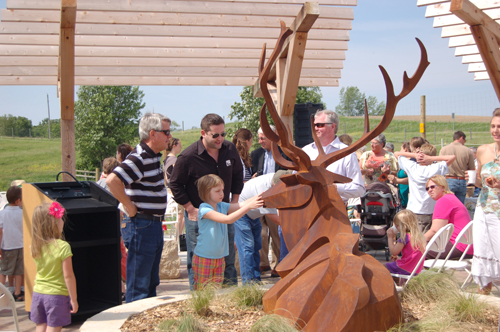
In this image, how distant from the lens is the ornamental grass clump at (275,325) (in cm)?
255

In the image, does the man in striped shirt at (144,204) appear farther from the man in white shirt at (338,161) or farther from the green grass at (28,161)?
the green grass at (28,161)

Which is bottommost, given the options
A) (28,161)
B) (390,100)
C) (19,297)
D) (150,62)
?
(19,297)

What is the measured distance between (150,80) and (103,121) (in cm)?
2701

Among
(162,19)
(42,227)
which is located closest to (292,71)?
(162,19)

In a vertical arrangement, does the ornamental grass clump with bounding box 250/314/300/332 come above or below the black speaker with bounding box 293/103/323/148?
below

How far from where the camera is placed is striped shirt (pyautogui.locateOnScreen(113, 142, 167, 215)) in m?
3.88

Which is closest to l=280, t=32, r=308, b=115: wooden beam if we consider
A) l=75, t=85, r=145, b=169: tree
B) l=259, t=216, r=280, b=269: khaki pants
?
l=259, t=216, r=280, b=269: khaki pants

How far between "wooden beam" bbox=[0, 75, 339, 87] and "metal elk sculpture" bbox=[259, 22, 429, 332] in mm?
4491

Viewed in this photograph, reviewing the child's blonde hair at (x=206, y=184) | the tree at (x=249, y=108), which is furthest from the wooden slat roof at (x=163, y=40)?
the tree at (x=249, y=108)

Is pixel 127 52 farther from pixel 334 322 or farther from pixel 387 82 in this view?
pixel 334 322

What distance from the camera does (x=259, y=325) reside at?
266 centimetres

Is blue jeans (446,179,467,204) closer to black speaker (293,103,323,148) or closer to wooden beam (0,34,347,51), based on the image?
black speaker (293,103,323,148)

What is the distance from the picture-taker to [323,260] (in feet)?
9.55

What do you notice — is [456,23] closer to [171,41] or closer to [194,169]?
[171,41]
